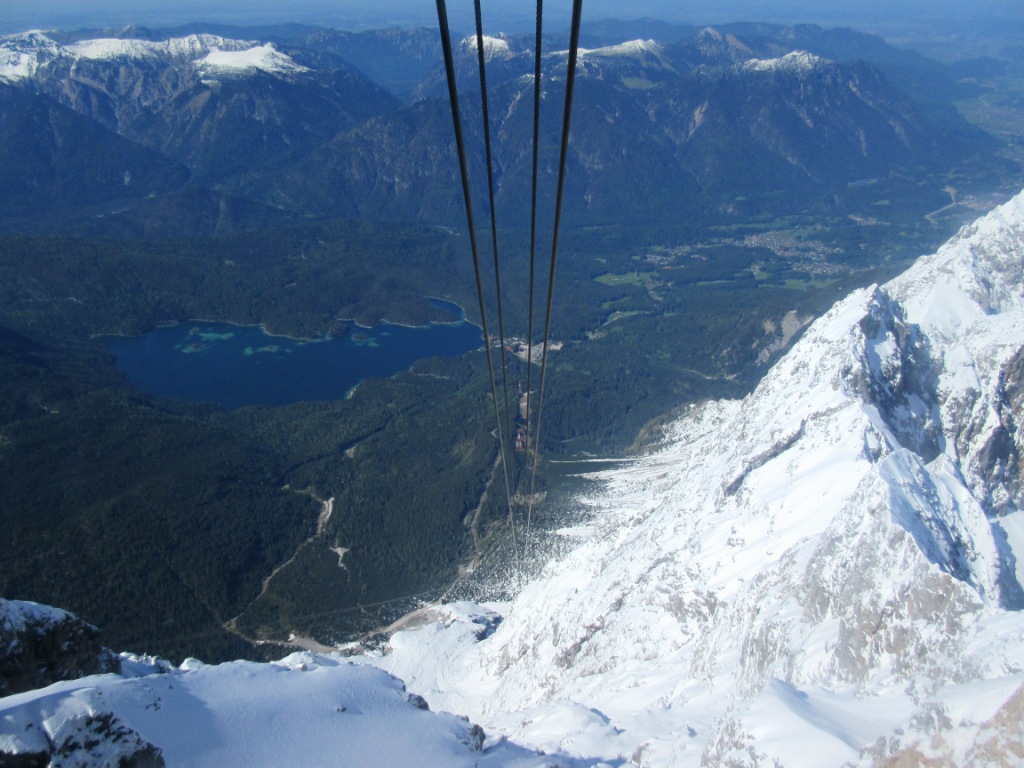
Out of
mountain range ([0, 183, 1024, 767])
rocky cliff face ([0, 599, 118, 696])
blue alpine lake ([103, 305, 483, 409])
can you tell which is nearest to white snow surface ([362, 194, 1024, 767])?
mountain range ([0, 183, 1024, 767])

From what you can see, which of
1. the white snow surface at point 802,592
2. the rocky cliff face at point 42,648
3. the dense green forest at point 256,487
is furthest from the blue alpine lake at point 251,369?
the rocky cliff face at point 42,648

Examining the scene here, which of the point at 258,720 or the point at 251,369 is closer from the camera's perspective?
the point at 258,720

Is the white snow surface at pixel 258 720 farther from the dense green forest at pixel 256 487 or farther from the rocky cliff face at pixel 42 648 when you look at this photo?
the dense green forest at pixel 256 487

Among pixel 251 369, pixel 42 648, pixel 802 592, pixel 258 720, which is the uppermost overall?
pixel 42 648

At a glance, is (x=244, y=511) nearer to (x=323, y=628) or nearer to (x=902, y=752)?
(x=323, y=628)

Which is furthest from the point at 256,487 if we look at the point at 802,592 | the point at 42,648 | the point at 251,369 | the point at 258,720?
the point at 802,592

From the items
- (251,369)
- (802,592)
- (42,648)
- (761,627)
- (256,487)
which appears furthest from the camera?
(251,369)

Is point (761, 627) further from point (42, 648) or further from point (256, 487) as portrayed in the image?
point (256, 487)
